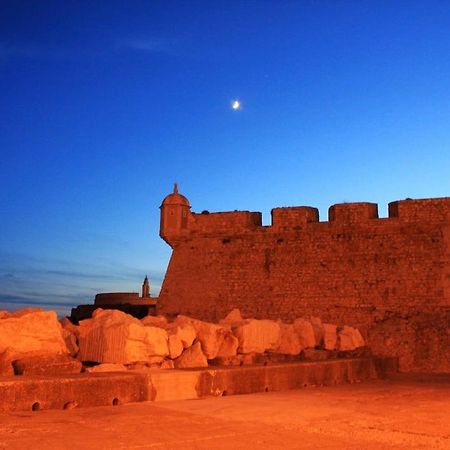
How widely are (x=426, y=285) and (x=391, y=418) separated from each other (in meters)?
7.75

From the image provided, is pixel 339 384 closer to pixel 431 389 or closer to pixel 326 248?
pixel 431 389

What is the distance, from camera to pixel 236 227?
13836 millimetres

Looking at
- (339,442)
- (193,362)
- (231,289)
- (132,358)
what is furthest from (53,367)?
(231,289)

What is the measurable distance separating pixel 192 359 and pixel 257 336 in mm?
1559

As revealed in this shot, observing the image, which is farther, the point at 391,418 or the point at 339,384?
the point at 339,384

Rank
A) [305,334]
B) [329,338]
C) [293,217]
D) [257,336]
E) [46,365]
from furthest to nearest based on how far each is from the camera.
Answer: [293,217] < [329,338] < [305,334] < [257,336] < [46,365]

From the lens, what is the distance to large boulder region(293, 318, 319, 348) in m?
9.27

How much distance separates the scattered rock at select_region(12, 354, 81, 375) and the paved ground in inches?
32.6

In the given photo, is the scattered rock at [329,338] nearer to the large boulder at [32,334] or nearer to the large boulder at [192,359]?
the large boulder at [192,359]

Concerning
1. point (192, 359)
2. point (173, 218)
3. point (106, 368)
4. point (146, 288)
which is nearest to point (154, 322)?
point (192, 359)

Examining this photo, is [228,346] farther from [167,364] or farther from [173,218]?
[173,218]

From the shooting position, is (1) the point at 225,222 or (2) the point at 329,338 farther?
(1) the point at 225,222

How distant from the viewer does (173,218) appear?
47.0 ft

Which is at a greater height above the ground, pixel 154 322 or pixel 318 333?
pixel 154 322
